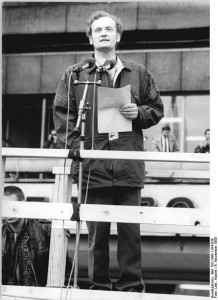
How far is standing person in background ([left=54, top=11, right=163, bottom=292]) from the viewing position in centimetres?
598

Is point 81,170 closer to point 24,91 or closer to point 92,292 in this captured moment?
point 92,292

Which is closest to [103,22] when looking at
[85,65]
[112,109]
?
[85,65]

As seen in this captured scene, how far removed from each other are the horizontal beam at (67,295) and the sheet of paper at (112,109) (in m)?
1.09

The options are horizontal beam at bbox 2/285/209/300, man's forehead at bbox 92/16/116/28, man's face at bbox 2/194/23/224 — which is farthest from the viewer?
man's face at bbox 2/194/23/224

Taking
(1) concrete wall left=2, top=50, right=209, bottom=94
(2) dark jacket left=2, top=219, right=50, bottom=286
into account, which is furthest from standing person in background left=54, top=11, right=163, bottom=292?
(1) concrete wall left=2, top=50, right=209, bottom=94

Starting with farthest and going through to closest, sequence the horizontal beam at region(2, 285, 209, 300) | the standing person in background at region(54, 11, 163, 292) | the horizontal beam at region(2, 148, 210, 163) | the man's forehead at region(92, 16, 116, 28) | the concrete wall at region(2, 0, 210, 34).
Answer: the concrete wall at region(2, 0, 210, 34), the man's forehead at region(92, 16, 116, 28), the standing person in background at region(54, 11, 163, 292), the horizontal beam at region(2, 148, 210, 163), the horizontal beam at region(2, 285, 209, 300)

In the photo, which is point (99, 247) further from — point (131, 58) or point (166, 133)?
point (131, 58)

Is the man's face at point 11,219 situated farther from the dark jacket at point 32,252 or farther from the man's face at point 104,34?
the man's face at point 104,34

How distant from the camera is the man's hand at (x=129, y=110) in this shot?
5.88 metres

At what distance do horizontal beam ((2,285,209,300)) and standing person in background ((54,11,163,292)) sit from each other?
0.29m

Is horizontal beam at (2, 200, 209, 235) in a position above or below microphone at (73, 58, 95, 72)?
below

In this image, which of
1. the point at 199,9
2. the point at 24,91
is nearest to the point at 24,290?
the point at 199,9

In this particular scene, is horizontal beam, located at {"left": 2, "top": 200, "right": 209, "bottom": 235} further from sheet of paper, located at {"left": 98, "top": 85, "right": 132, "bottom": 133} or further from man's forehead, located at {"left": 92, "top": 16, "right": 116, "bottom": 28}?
man's forehead, located at {"left": 92, "top": 16, "right": 116, "bottom": 28}

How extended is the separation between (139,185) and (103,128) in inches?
20.4
